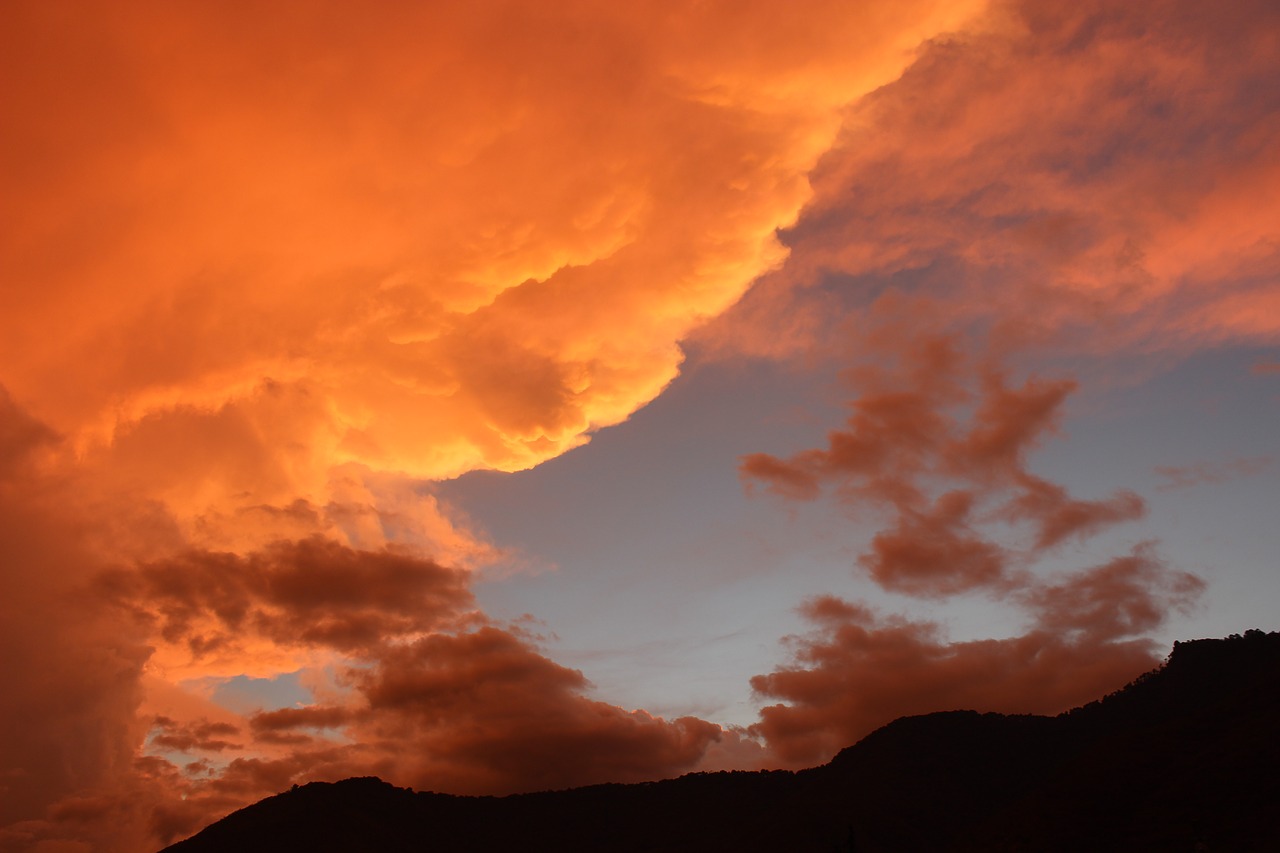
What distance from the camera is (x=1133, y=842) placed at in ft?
589

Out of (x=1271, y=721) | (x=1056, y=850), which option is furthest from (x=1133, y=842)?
(x=1271, y=721)

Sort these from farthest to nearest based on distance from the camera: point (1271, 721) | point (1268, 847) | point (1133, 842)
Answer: point (1271, 721), point (1133, 842), point (1268, 847)

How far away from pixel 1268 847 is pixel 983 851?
60075 mm

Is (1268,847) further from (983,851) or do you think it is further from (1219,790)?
(983,851)

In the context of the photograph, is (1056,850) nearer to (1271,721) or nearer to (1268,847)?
(1268,847)

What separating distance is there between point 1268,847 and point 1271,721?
58432mm

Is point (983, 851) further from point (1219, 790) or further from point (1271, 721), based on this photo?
point (1271, 721)

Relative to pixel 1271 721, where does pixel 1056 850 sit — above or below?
below

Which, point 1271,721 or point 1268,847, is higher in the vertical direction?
point 1271,721

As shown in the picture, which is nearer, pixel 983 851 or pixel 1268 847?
pixel 1268 847

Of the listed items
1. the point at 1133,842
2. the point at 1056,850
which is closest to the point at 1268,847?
the point at 1133,842

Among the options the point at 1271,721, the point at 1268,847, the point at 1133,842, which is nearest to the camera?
the point at 1268,847

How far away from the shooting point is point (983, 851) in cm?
19988

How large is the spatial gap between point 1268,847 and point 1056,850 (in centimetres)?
4352
